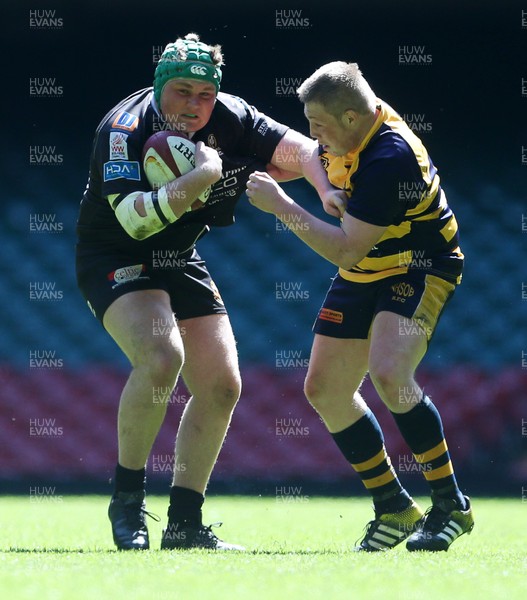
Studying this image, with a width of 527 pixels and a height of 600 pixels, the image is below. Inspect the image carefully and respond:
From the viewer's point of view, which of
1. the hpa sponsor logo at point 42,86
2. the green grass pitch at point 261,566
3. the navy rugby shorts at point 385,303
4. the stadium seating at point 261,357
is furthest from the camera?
the hpa sponsor logo at point 42,86

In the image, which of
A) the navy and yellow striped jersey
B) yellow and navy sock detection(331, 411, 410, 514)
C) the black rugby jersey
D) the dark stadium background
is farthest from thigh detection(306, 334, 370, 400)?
the dark stadium background

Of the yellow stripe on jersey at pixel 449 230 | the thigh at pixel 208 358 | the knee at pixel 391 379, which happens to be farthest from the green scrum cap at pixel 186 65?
the knee at pixel 391 379

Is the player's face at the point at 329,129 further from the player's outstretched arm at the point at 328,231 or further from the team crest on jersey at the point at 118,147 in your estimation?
the team crest on jersey at the point at 118,147

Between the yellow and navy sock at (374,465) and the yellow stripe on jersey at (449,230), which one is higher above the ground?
the yellow stripe on jersey at (449,230)

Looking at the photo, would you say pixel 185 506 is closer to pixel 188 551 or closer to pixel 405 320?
pixel 188 551

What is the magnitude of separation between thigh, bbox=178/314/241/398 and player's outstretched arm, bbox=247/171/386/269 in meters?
0.61

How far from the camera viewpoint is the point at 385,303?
14.6ft

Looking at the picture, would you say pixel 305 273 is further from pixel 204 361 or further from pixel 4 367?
pixel 204 361

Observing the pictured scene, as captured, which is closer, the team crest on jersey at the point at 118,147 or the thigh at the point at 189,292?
the team crest on jersey at the point at 118,147

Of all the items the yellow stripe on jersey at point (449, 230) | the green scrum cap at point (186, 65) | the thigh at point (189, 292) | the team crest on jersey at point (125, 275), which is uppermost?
the green scrum cap at point (186, 65)

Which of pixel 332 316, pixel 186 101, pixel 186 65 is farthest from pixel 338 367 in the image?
pixel 186 65

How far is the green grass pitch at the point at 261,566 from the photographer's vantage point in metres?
3.24

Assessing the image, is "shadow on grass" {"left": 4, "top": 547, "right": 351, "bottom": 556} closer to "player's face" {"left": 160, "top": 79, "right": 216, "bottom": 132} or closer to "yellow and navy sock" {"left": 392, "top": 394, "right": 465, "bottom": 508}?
"yellow and navy sock" {"left": 392, "top": 394, "right": 465, "bottom": 508}

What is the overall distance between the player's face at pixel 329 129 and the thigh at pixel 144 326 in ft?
2.64
